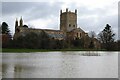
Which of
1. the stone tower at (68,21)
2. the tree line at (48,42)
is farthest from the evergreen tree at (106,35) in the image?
the stone tower at (68,21)

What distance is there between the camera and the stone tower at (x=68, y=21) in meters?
149

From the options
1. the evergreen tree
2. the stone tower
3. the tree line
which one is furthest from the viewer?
the stone tower

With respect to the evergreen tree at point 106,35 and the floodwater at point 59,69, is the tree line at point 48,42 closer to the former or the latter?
the evergreen tree at point 106,35

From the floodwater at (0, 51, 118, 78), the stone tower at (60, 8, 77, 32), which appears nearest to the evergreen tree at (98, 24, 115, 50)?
the stone tower at (60, 8, 77, 32)

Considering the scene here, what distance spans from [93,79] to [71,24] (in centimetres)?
13874

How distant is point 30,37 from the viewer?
74.6 m

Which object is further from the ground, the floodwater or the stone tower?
the stone tower

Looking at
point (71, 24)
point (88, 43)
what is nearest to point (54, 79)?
point (88, 43)

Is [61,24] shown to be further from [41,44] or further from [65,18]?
[41,44]

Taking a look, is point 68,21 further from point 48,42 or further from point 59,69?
point 59,69

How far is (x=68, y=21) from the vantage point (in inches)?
5915

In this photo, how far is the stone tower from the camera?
149 metres

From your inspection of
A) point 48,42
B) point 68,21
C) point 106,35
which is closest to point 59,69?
point 48,42

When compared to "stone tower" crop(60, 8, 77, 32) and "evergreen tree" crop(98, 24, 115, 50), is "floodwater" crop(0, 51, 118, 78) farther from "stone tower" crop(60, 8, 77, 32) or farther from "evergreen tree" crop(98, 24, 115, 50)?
"stone tower" crop(60, 8, 77, 32)
